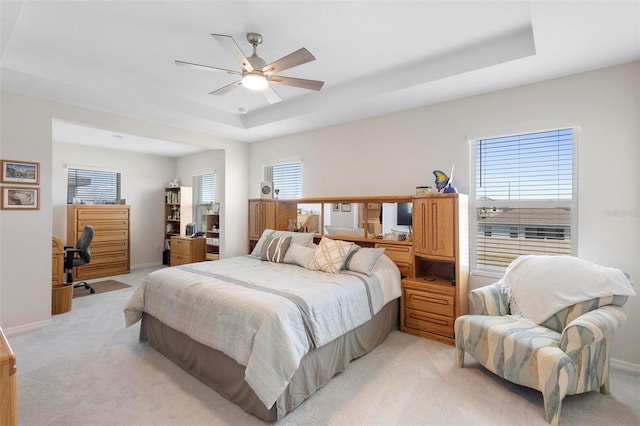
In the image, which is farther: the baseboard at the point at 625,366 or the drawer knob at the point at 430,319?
the drawer knob at the point at 430,319

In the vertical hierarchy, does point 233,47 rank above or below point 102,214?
above

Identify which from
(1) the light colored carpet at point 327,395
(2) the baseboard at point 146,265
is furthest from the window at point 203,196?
(1) the light colored carpet at point 327,395

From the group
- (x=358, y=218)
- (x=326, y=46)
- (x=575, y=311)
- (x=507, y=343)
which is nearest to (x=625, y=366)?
(x=575, y=311)

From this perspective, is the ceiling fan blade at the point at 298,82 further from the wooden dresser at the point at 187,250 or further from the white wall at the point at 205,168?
the wooden dresser at the point at 187,250

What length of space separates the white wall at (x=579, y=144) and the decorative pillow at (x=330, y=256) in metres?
1.09

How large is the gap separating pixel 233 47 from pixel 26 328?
378 cm

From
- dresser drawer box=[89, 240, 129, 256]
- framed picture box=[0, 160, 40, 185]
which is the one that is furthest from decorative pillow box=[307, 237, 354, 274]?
dresser drawer box=[89, 240, 129, 256]

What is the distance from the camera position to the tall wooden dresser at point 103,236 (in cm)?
567

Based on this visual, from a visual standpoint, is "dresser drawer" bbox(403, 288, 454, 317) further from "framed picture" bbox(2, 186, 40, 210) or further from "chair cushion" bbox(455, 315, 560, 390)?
"framed picture" bbox(2, 186, 40, 210)

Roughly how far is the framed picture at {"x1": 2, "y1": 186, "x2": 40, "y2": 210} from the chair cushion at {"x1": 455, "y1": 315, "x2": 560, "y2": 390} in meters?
4.56

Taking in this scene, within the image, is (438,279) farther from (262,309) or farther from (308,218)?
(262,309)

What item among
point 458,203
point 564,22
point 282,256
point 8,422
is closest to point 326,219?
point 282,256

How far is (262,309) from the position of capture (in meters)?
2.06

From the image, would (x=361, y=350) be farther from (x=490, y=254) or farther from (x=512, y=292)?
(x=490, y=254)
